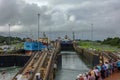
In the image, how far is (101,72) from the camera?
25.0 metres

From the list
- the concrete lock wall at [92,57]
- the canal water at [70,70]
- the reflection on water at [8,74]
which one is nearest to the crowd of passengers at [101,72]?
the canal water at [70,70]

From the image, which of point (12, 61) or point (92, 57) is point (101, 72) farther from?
point (92, 57)

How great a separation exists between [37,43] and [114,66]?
59299mm

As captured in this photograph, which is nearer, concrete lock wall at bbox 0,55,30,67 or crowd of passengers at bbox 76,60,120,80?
crowd of passengers at bbox 76,60,120,80

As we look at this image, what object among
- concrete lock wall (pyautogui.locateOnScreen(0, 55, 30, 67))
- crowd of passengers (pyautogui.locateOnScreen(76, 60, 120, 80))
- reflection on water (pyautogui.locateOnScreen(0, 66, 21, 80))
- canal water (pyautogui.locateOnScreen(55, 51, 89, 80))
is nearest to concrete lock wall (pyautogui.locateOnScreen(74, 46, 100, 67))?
canal water (pyautogui.locateOnScreen(55, 51, 89, 80))

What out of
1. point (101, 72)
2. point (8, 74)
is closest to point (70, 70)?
point (8, 74)

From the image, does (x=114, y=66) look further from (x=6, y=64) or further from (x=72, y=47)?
(x=72, y=47)

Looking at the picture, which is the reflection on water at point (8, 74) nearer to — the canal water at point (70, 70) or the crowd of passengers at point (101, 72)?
the canal water at point (70, 70)

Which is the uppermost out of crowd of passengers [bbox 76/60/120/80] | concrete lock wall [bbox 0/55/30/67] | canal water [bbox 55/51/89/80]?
crowd of passengers [bbox 76/60/120/80]

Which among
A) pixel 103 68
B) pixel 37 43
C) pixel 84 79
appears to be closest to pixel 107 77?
pixel 103 68

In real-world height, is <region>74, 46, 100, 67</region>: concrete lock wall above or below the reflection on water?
above

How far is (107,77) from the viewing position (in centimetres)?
2575

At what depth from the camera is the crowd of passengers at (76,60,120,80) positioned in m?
20.7

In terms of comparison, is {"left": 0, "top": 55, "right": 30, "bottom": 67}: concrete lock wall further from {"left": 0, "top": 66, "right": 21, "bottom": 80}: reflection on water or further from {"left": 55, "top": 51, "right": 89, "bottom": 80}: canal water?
{"left": 55, "top": 51, "right": 89, "bottom": 80}: canal water
